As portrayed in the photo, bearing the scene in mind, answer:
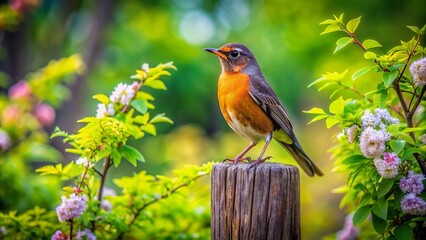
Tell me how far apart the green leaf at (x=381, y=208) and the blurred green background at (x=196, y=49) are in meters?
3.38

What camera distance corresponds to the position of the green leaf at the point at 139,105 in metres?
3.12

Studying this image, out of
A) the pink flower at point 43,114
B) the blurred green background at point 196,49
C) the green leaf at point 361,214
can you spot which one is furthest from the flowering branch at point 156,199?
the blurred green background at point 196,49

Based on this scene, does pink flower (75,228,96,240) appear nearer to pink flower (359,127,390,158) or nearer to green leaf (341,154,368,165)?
green leaf (341,154,368,165)

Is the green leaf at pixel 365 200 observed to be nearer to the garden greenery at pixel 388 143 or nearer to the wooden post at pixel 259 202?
the garden greenery at pixel 388 143

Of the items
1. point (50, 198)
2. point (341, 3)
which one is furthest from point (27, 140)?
point (341, 3)

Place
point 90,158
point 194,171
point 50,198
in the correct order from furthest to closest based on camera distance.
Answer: point 50,198, point 194,171, point 90,158

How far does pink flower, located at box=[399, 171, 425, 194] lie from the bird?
3.38 ft

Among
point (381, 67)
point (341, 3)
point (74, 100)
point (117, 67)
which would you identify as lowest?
point (381, 67)

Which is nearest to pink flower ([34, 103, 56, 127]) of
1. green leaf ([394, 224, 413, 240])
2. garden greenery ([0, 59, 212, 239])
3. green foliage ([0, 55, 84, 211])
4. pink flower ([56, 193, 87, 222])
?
green foliage ([0, 55, 84, 211])

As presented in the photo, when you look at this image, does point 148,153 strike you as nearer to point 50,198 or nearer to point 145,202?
point 50,198

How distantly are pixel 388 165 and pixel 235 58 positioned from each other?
1.69 metres

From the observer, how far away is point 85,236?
317 cm

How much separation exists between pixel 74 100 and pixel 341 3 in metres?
5.21

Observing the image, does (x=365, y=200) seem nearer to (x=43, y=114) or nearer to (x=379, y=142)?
(x=379, y=142)
